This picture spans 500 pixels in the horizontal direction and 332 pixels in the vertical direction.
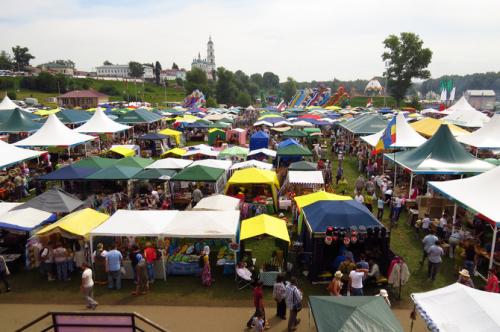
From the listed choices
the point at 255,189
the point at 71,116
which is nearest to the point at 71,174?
the point at 255,189

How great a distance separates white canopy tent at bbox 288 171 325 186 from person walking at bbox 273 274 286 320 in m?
6.26

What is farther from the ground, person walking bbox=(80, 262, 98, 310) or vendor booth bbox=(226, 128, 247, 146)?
vendor booth bbox=(226, 128, 247, 146)

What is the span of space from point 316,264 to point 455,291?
3353 millimetres

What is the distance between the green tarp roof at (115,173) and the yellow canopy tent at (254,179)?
347 cm

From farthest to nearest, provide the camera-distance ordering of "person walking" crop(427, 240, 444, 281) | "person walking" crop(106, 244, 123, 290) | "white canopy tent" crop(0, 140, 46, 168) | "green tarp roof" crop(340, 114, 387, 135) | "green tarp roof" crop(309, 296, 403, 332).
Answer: "green tarp roof" crop(340, 114, 387, 135), "white canopy tent" crop(0, 140, 46, 168), "person walking" crop(427, 240, 444, 281), "person walking" crop(106, 244, 123, 290), "green tarp roof" crop(309, 296, 403, 332)

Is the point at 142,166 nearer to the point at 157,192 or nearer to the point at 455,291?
the point at 157,192

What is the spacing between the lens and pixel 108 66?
527 ft

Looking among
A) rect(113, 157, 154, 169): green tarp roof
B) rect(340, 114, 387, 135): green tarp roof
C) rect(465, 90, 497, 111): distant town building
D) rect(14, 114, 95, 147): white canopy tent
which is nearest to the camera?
rect(113, 157, 154, 169): green tarp roof

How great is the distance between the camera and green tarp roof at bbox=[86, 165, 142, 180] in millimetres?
12328

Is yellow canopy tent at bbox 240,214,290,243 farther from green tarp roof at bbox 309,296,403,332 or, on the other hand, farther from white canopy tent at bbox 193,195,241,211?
green tarp roof at bbox 309,296,403,332

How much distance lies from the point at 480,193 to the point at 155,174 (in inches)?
393

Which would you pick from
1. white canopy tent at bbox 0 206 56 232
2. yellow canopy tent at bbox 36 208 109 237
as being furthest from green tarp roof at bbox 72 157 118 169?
yellow canopy tent at bbox 36 208 109 237

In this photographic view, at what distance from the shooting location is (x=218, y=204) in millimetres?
10414

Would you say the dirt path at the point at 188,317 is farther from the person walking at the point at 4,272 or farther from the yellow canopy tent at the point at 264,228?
the yellow canopy tent at the point at 264,228
